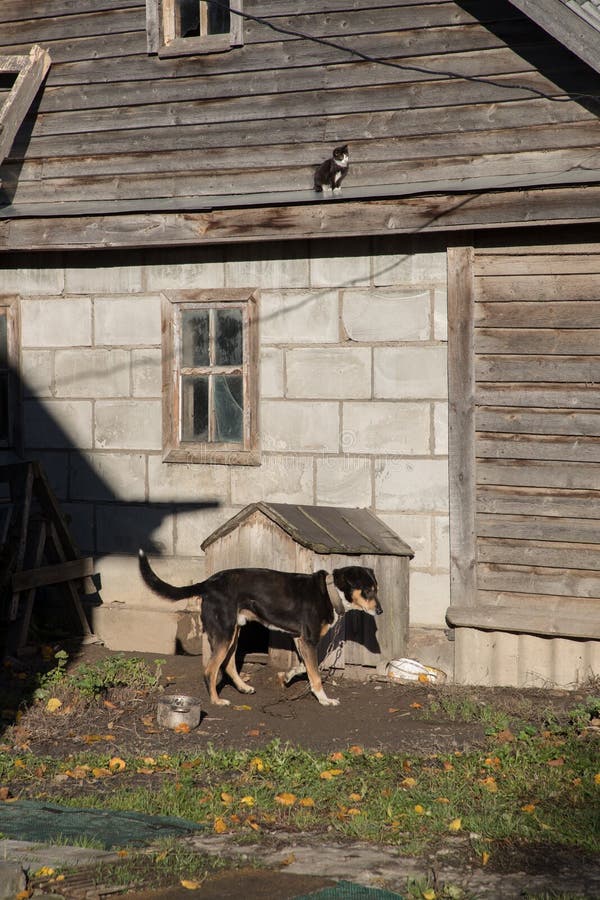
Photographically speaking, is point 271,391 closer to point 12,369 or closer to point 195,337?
point 195,337

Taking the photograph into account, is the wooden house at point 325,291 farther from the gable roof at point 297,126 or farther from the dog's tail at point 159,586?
the dog's tail at point 159,586

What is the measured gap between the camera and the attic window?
10602 millimetres

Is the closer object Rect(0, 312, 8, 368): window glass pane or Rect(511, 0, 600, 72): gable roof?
Rect(511, 0, 600, 72): gable roof

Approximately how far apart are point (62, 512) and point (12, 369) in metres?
1.55

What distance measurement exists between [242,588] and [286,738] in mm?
1286

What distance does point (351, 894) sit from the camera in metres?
5.31

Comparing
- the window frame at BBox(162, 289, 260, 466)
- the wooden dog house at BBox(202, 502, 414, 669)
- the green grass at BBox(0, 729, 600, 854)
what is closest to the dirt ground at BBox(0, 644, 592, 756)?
the wooden dog house at BBox(202, 502, 414, 669)

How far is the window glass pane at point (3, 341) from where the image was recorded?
11773 millimetres

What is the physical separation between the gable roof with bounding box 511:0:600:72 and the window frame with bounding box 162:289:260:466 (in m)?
3.20

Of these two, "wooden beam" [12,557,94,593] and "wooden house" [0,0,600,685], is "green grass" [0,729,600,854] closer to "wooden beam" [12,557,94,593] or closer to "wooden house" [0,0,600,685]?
"wooden house" [0,0,600,685]

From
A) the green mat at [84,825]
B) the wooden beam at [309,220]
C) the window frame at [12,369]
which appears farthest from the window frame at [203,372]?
the green mat at [84,825]

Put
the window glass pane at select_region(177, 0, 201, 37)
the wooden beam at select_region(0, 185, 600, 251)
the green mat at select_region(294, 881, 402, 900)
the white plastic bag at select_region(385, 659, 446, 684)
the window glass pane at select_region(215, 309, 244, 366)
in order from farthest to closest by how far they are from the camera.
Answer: the window glass pane at select_region(177, 0, 201, 37), the window glass pane at select_region(215, 309, 244, 366), the white plastic bag at select_region(385, 659, 446, 684), the wooden beam at select_region(0, 185, 600, 251), the green mat at select_region(294, 881, 402, 900)

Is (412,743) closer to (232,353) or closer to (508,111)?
(232,353)

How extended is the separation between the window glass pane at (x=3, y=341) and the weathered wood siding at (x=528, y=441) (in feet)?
14.6
